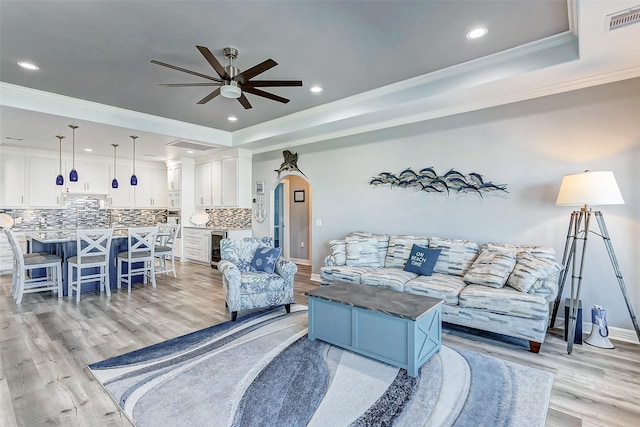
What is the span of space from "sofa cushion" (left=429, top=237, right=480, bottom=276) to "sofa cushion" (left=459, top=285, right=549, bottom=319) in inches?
20.7

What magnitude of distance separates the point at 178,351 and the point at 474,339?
9.50 ft

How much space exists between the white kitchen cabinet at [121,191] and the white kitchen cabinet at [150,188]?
0.55ft

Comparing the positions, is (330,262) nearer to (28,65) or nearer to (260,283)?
(260,283)

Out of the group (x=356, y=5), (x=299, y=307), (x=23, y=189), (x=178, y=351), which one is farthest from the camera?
(x=23, y=189)

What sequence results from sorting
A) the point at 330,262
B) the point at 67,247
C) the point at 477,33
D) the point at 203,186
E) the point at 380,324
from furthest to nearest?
the point at 203,186 → the point at 67,247 → the point at 330,262 → the point at 477,33 → the point at 380,324

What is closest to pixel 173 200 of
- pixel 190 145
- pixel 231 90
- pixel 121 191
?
pixel 121 191

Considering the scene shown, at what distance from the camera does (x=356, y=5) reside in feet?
7.99

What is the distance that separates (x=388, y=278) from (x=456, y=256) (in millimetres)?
929

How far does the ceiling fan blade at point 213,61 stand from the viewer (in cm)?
246

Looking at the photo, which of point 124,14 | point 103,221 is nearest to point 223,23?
point 124,14

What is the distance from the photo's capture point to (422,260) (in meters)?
4.00

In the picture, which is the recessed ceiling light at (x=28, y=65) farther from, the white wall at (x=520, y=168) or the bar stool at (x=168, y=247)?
the white wall at (x=520, y=168)

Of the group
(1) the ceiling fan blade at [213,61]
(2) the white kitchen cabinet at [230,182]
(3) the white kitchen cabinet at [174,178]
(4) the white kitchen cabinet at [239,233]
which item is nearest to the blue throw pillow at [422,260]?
(1) the ceiling fan blade at [213,61]

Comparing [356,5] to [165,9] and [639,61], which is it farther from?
[639,61]
